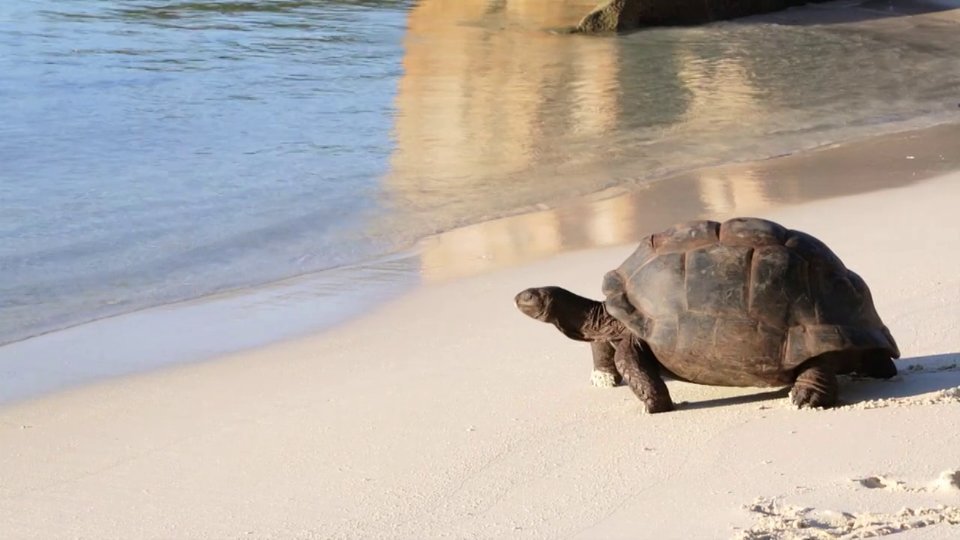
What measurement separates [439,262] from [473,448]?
10.3 feet

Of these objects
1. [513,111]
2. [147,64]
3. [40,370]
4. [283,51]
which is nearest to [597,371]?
[40,370]

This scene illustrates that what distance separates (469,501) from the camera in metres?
4.00

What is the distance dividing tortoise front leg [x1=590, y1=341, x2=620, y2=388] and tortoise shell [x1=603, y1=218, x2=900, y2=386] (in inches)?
9.8

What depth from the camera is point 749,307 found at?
4.55 metres

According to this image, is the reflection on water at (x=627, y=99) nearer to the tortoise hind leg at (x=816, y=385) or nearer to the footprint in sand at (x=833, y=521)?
the tortoise hind leg at (x=816, y=385)

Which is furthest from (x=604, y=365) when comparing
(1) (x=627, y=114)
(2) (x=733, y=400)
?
(1) (x=627, y=114)

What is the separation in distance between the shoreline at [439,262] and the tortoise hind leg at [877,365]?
2531 mm

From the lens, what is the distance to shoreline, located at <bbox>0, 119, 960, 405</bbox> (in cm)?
603

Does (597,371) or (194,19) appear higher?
(597,371)

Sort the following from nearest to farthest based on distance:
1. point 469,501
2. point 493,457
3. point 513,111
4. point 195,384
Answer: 1. point 469,501
2. point 493,457
3. point 195,384
4. point 513,111

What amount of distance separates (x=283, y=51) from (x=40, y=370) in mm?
12253

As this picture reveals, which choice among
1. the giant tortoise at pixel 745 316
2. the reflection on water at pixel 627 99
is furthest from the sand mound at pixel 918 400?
the reflection on water at pixel 627 99

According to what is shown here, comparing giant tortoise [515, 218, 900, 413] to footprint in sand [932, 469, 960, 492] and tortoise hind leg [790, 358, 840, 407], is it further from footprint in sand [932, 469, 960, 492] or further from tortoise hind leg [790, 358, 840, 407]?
footprint in sand [932, 469, 960, 492]

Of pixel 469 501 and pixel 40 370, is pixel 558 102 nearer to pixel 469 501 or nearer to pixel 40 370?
pixel 40 370
